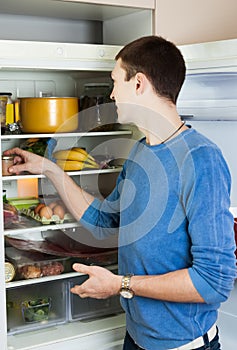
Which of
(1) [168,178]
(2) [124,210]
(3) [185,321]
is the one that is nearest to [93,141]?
(2) [124,210]

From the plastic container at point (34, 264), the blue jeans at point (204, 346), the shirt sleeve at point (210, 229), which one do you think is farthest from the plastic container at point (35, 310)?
the shirt sleeve at point (210, 229)

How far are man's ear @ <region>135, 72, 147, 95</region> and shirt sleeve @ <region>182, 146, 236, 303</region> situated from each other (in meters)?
0.26

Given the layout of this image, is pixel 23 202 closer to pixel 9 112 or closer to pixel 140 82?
pixel 9 112

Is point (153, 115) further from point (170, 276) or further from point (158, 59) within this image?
point (170, 276)

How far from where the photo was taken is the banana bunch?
2.11m

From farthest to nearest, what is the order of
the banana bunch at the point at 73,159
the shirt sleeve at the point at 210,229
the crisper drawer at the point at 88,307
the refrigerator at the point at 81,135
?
1. the crisper drawer at the point at 88,307
2. the banana bunch at the point at 73,159
3. the refrigerator at the point at 81,135
4. the shirt sleeve at the point at 210,229

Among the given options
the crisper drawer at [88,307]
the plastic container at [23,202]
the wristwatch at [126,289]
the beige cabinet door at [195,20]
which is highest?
the beige cabinet door at [195,20]

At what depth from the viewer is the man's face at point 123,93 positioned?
1670mm

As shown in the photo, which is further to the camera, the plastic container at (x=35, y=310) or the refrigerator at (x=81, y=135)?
the plastic container at (x=35, y=310)

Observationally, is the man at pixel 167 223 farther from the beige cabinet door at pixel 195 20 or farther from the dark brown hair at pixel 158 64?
the beige cabinet door at pixel 195 20

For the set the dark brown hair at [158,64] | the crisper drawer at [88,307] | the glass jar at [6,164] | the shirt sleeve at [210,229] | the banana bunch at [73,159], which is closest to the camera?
the shirt sleeve at [210,229]

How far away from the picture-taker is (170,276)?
1.58 meters

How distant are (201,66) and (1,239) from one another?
0.81m

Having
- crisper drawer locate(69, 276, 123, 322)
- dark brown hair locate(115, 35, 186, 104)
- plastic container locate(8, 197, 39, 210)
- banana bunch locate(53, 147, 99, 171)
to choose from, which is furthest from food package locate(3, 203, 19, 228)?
dark brown hair locate(115, 35, 186, 104)
